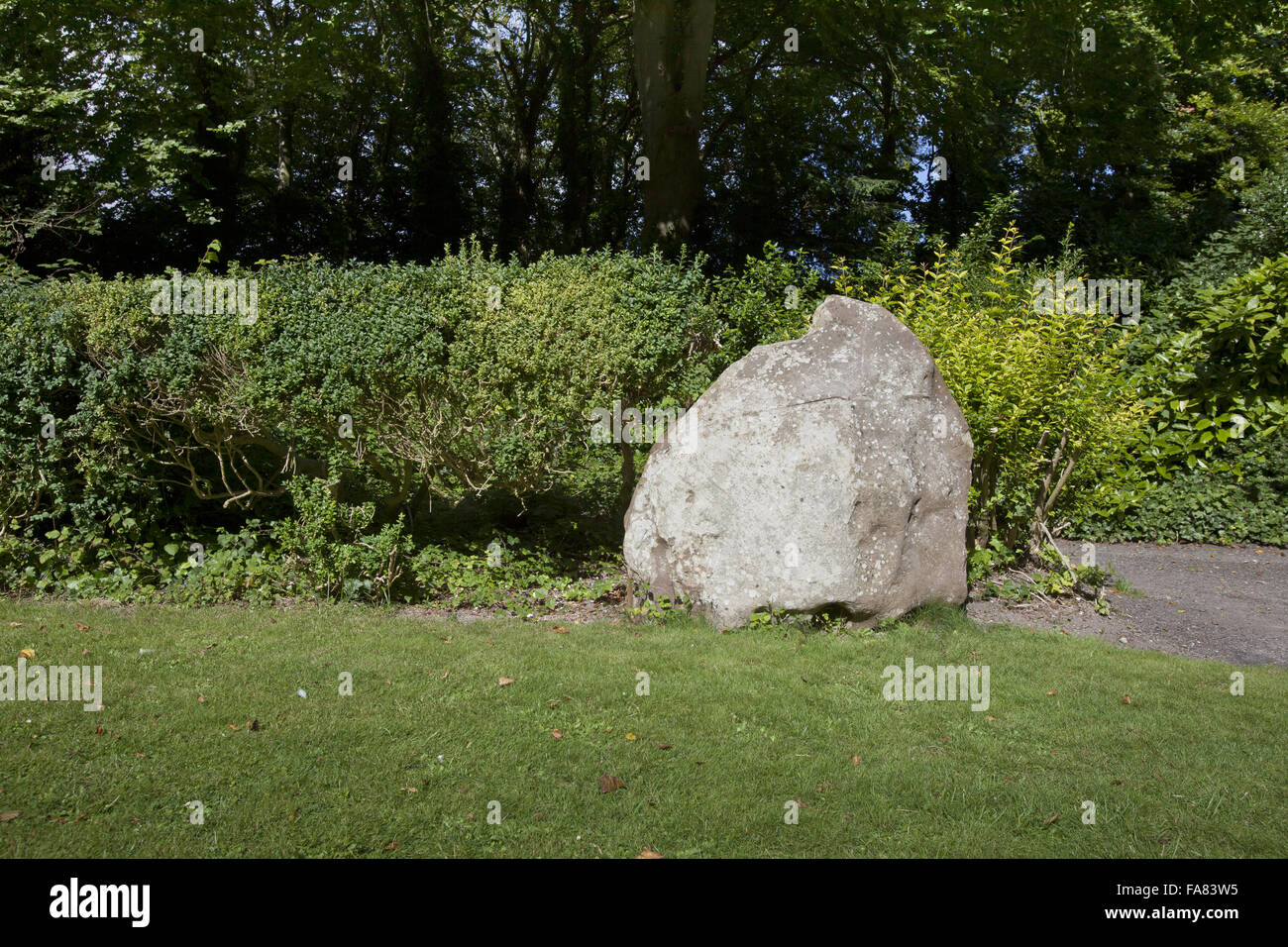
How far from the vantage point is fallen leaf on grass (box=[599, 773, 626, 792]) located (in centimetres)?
413

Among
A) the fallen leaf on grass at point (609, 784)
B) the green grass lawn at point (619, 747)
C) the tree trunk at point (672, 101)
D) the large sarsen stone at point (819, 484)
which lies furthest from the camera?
the tree trunk at point (672, 101)

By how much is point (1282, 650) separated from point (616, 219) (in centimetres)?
1649

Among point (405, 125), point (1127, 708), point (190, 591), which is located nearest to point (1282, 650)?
point (1127, 708)

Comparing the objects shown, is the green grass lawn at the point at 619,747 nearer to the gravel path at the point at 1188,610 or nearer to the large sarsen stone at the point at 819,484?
the large sarsen stone at the point at 819,484

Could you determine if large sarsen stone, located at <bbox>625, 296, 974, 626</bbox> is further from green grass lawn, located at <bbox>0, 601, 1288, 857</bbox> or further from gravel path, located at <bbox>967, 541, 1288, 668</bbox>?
gravel path, located at <bbox>967, 541, 1288, 668</bbox>

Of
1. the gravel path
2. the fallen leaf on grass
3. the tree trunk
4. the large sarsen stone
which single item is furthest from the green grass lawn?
the tree trunk

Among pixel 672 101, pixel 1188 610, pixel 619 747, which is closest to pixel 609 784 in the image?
pixel 619 747

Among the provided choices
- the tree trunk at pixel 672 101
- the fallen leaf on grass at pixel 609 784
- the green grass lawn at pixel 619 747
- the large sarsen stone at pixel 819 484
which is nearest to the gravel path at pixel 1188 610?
the green grass lawn at pixel 619 747

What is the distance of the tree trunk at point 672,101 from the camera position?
13.0 m

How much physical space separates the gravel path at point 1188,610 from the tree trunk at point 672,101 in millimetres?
7540

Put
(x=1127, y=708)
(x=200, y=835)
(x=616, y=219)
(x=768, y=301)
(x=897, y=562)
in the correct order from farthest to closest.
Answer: (x=616, y=219)
(x=768, y=301)
(x=897, y=562)
(x=1127, y=708)
(x=200, y=835)

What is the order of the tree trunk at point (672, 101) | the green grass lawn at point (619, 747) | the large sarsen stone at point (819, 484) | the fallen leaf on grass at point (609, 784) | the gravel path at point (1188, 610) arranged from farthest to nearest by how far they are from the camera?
the tree trunk at point (672, 101) < the gravel path at point (1188, 610) < the large sarsen stone at point (819, 484) < the fallen leaf on grass at point (609, 784) < the green grass lawn at point (619, 747)
